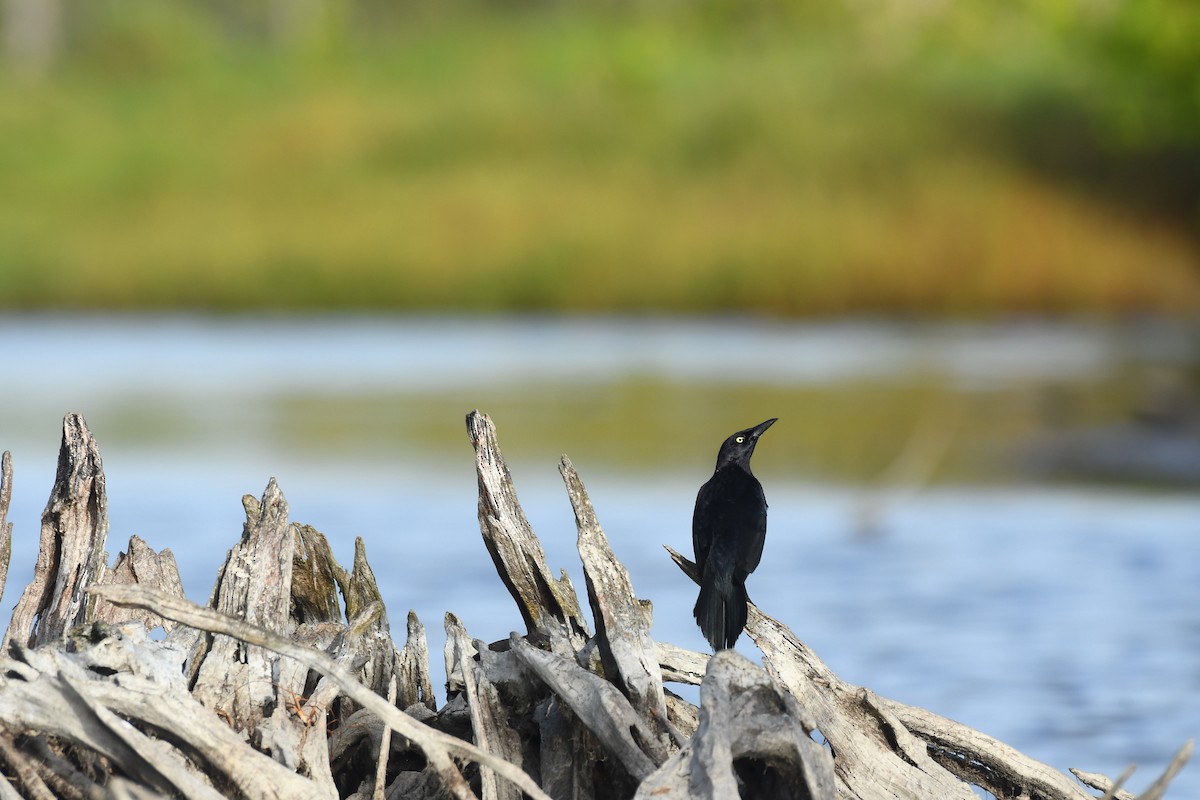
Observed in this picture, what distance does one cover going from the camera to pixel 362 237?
32.3 meters

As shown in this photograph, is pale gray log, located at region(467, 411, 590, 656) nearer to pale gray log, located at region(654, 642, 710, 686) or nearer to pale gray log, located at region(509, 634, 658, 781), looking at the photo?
pale gray log, located at region(654, 642, 710, 686)

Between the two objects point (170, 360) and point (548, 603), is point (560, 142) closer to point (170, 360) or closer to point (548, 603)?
point (170, 360)

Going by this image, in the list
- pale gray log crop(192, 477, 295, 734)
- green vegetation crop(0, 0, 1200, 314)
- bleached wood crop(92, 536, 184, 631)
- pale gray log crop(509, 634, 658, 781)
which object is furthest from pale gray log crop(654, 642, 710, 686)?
green vegetation crop(0, 0, 1200, 314)

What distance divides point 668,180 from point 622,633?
97.5 feet

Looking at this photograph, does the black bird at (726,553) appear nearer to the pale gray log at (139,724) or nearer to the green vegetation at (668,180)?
the pale gray log at (139,724)

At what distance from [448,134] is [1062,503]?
24522mm

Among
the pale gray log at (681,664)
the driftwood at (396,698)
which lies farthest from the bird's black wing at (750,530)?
the pale gray log at (681,664)

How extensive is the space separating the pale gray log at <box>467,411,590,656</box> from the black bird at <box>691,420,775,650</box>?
37cm

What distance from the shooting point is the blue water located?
304 inches

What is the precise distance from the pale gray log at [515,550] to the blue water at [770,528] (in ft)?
7.48

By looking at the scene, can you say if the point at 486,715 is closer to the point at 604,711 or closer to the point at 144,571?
the point at 604,711

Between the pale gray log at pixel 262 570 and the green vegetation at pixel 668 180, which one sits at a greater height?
the green vegetation at pixel 668 180

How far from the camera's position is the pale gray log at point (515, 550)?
485 cm

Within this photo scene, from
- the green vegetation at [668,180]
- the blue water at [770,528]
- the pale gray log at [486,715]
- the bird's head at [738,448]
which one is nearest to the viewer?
the pale gray log at [486,715]
